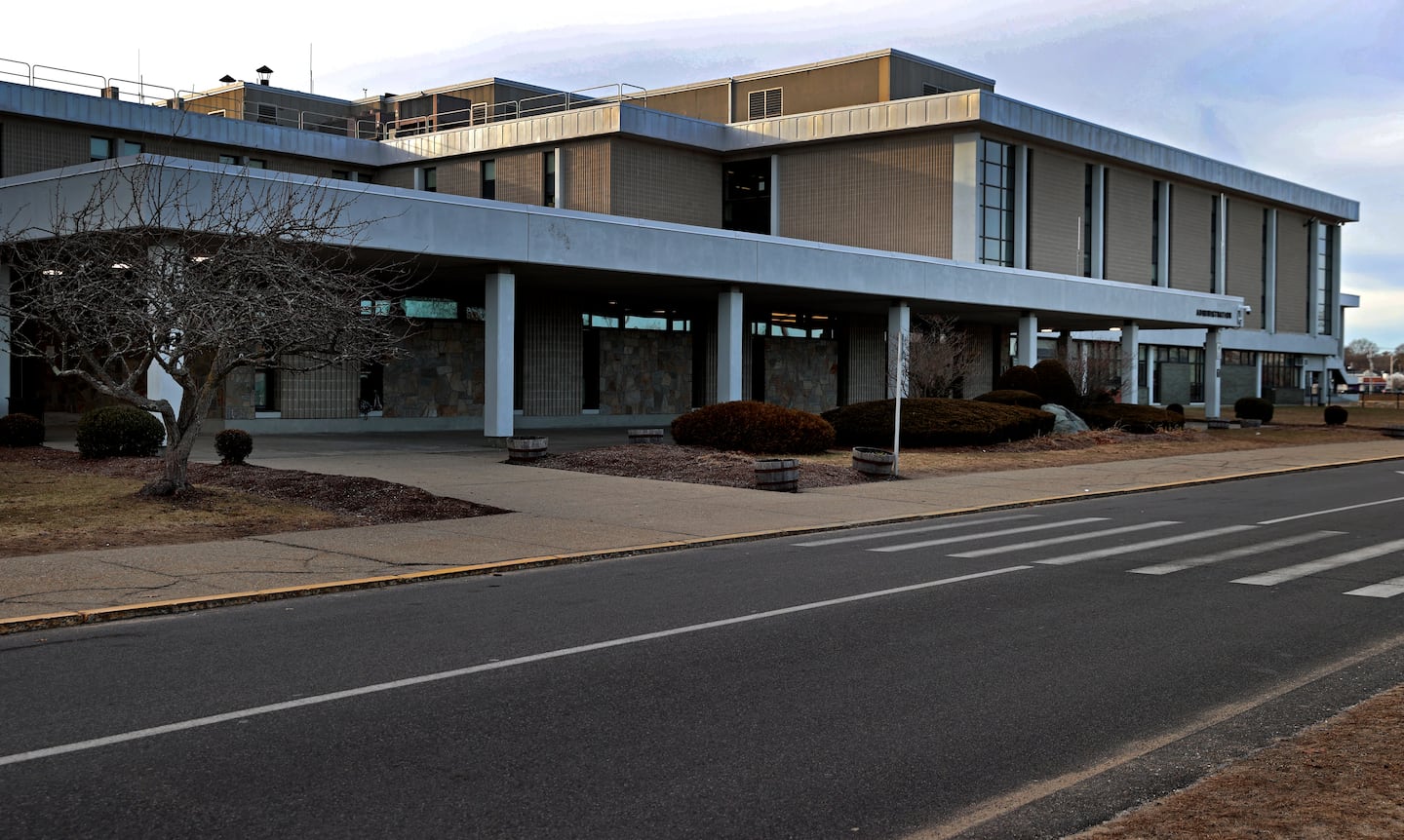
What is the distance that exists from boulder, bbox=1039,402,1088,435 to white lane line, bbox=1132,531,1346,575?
18.4m

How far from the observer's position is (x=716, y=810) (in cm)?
517

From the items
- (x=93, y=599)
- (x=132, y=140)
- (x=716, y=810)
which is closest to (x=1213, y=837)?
(x=716, y=810)

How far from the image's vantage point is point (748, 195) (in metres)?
48.8

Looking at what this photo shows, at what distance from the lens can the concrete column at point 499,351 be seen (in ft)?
94.0

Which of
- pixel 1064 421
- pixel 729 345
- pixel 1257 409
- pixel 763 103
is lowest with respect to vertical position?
pixel 1064 421

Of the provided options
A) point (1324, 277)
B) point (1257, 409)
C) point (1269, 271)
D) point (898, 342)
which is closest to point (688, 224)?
point (898, 342)

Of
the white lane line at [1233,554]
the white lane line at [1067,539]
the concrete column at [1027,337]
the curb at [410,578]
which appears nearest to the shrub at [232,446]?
the curb at [410,578]

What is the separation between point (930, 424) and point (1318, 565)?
1704 centimetres

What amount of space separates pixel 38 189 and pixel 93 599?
1845cm

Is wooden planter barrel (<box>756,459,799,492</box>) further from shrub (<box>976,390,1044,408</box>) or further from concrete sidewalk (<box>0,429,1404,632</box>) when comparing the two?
shrub (<box>976,390,1044,408</box>)

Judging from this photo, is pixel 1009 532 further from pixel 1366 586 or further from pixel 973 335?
pixel 973 335

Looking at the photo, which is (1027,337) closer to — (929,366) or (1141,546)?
(929,366)

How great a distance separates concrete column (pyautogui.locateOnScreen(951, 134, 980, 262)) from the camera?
45375mm

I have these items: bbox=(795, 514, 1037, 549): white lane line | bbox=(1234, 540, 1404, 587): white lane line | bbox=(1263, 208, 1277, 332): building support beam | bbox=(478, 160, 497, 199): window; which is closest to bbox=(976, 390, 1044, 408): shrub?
bbox=(795, 514, 1037, 549): white lane line
